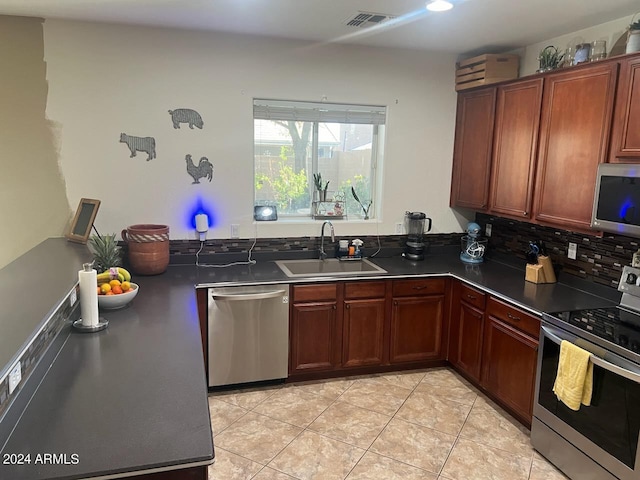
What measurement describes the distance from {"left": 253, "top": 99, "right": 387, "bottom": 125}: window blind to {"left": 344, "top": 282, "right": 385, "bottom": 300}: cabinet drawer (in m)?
1.39

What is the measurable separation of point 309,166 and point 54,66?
196 cm

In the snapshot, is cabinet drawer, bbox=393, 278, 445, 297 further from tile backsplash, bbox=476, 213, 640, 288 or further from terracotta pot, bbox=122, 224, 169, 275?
terracotta pot, bbox=122, 224, 169, 275

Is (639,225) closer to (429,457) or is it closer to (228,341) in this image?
(429,457)

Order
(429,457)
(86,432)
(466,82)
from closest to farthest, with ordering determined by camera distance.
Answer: (86,432) < (429,457) < (466,82)

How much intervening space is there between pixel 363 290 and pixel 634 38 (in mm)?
Result: 2231

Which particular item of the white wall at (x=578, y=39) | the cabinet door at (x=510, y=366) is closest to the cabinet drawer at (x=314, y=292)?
the cabinet door at (x=510, y=366)

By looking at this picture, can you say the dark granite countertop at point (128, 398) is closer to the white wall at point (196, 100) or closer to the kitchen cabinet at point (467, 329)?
the kitchen cabinet at point (467, 329)

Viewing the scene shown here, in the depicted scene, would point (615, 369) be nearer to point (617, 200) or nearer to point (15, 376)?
point (617, 200)

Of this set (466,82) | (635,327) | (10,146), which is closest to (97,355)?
(10,146)

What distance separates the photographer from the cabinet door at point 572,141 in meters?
2.71

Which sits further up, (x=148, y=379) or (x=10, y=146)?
(x=10, y=146)

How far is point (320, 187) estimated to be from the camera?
3965mm

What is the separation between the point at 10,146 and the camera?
318 centimetres

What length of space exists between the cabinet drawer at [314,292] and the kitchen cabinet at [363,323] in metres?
0.11
